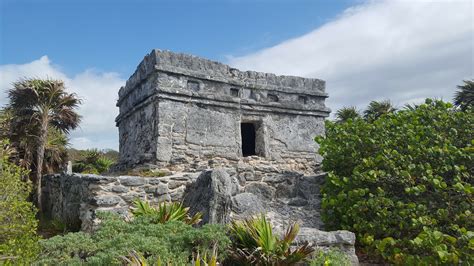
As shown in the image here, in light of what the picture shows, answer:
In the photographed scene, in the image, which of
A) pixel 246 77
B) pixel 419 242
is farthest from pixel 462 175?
pixel 246 77

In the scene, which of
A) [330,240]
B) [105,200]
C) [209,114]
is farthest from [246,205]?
[209,114]

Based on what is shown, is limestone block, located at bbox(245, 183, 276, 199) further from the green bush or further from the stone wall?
the green bush

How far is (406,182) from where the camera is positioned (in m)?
5.39

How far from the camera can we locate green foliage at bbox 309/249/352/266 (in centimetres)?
422

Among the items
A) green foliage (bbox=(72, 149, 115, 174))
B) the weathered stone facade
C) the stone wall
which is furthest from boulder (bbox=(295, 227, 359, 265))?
green foliage (bbox=(72, 149, 115, 174))

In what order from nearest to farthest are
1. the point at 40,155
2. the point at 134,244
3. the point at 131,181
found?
the point at 134,244 → the point at 131,181 → the point at 40,155

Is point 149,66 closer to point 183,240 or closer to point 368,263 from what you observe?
point 183,240

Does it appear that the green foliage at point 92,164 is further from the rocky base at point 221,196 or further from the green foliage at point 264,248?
the green foliage at point 264,248

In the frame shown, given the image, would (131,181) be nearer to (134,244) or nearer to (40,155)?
(134,244)

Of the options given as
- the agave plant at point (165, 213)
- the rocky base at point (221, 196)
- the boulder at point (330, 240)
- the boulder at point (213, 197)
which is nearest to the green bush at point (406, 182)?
the boulder at point (330, 240)

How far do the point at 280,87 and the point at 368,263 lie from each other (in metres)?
5.03

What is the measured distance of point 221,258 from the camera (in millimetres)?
4328

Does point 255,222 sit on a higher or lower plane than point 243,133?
lower

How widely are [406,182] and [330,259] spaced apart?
185cm
